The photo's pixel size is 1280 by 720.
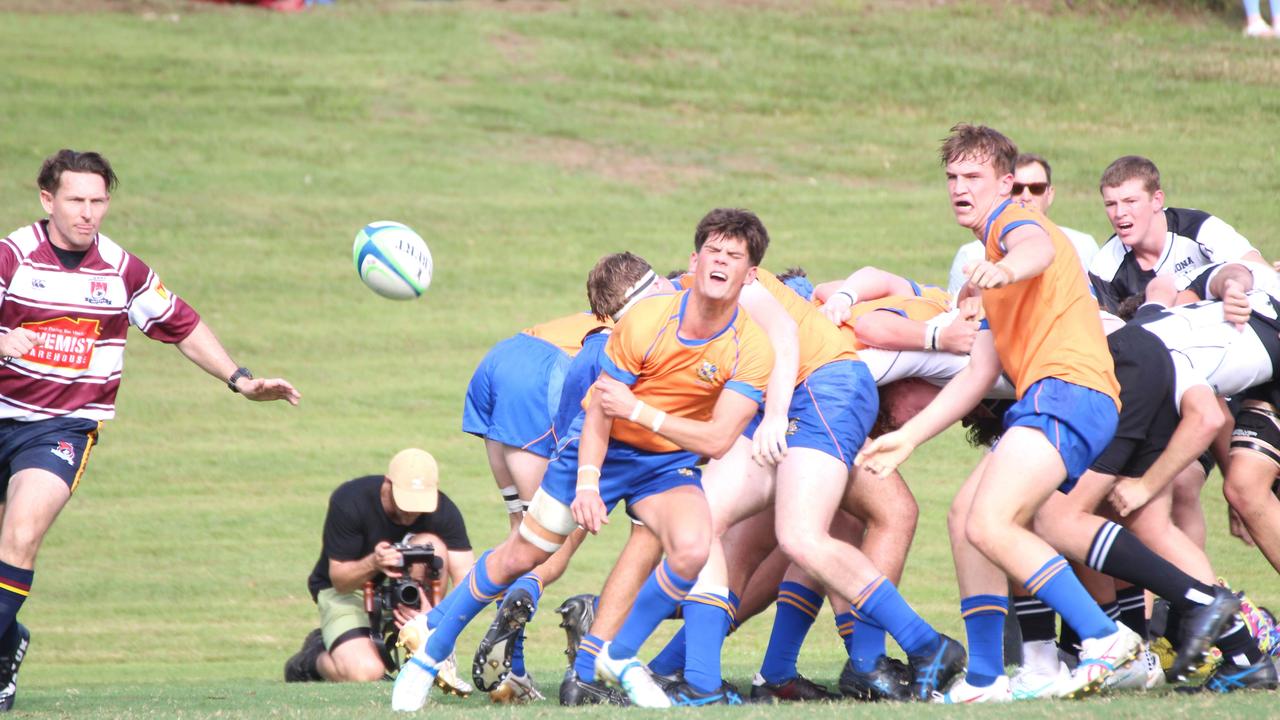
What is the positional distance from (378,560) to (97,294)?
2138 mm

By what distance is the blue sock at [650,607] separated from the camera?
18.7 feet

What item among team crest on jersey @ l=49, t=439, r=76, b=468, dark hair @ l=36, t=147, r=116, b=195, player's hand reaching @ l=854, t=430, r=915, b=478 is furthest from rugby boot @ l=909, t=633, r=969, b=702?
dark hair @ l=36, t=147, r=116, b=195

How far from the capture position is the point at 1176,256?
281 inches

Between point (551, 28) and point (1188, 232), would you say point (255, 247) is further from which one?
point (1188, 232)

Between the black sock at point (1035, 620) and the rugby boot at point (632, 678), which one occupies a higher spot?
the black sock at point (1035, 620)

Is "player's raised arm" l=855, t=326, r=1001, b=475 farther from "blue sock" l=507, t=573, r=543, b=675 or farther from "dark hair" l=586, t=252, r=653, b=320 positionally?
"blue sock" l=507, t=573, r=543, b=675

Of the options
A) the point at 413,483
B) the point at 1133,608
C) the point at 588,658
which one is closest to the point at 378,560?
the point at 413,483

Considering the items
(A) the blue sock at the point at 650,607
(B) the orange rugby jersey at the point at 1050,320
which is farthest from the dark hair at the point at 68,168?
(B) the orange rugby jersey at the point at 1050,320

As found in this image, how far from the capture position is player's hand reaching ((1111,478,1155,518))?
5949 mm

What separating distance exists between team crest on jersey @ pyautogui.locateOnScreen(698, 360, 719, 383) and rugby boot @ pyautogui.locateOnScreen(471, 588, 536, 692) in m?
1.32

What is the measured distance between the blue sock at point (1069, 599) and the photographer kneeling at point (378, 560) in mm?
3440

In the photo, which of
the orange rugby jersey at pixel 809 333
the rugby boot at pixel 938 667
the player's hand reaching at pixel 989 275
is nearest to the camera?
the player's hand reaching at pixel 989 275

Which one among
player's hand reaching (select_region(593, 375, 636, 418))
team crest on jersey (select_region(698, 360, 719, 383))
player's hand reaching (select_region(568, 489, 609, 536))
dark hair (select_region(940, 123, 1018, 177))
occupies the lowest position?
player's hand reaching (select_region(568, 489, 609, 536))

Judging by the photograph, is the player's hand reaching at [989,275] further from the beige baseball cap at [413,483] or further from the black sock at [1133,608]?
the beige baseball cap at [413,483]
